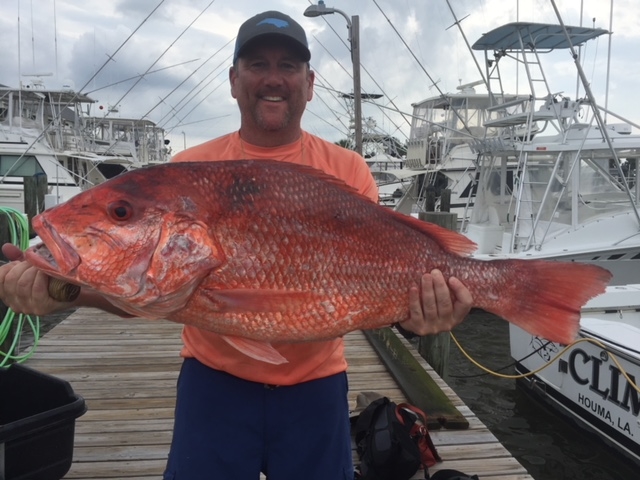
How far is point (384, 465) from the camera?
3266 millimetres

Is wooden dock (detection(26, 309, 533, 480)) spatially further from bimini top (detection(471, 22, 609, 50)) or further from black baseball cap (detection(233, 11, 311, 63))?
bimini top (detection(471, 22, 609, 50))

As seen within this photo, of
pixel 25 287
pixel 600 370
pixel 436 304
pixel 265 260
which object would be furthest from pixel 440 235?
pixel 600 370

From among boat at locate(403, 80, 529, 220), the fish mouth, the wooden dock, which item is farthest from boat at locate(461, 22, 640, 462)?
boat at locate(403, 80, 529, 220)

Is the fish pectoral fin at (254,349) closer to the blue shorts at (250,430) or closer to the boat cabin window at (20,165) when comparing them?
the blue shorts at (250,430)

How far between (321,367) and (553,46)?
11482mm

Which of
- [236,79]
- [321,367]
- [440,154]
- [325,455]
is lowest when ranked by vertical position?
[325,455]

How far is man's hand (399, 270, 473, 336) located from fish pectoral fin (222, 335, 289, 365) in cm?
57

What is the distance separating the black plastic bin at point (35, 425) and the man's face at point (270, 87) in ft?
5.62

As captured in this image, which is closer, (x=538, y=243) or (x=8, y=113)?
A: (x=538, y=243)

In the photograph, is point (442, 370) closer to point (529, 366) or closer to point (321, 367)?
point (529, 366)

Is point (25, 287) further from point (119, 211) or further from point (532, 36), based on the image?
point (532, 36)

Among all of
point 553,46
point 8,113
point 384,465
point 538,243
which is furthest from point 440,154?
point 384,465

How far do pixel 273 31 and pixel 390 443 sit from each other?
2.59 m

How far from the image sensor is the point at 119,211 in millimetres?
1723
